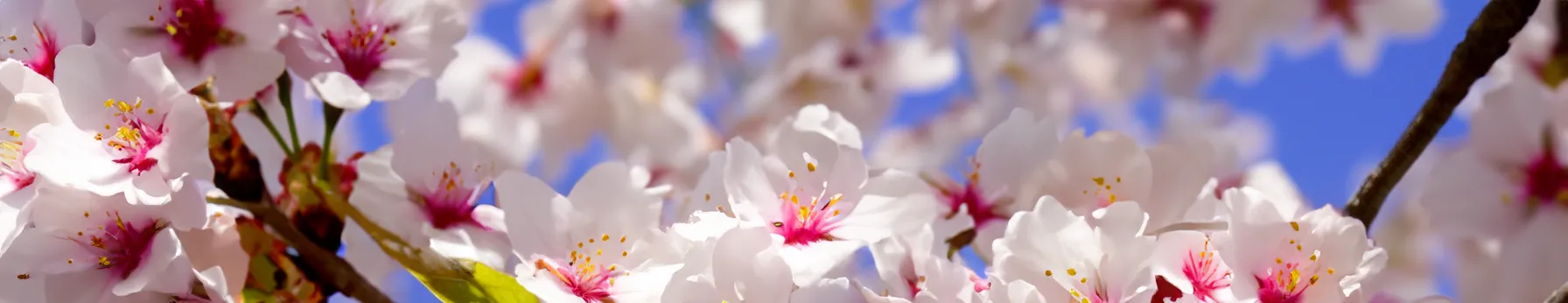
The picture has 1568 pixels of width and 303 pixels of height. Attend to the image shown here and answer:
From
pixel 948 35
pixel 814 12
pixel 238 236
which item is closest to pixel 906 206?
pixel 238 236

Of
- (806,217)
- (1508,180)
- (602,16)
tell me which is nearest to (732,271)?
(806,217)

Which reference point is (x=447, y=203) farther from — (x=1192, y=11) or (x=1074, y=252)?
(x=1192, y=11)

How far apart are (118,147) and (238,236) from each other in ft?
0.26

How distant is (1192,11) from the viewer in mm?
1590

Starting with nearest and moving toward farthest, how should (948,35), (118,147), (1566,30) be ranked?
(118,147) < (1566,30) < (948,35)

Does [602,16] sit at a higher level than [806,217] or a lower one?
higher

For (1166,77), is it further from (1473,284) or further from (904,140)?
(1473,284)

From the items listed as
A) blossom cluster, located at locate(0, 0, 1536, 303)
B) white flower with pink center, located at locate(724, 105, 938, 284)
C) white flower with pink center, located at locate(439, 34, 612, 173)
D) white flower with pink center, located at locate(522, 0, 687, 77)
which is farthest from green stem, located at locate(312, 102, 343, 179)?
white flower with pink center, located at locate(439, 34, 612, 173)

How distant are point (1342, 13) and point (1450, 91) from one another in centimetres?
112

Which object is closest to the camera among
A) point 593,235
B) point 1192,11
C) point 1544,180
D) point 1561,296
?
point 1561,296

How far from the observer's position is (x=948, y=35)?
1587 millimetres

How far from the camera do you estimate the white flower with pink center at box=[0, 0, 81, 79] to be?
0.58 m

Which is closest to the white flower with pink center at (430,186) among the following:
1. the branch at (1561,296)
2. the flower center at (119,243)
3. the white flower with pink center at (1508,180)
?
the flower center at (119,243)

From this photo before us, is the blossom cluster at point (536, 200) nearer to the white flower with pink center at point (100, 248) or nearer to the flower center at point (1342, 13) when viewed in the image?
the white flower with pink center at point (100, 248)
